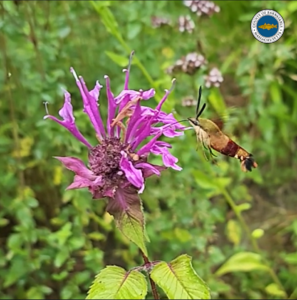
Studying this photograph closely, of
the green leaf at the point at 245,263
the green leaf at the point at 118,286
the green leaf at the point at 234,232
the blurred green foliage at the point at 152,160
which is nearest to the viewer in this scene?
the green leaf at the point at 118,286

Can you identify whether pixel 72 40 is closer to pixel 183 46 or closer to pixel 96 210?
pixel 183 46

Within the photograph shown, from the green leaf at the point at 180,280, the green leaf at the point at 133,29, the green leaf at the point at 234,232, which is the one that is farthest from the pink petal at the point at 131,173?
the green leaf at the point at 234,232

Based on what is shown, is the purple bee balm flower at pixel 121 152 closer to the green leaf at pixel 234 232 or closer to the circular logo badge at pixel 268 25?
the circular logo badge at pixel 268 25

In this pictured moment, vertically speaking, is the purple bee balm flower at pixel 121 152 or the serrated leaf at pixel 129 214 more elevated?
the purple bee balm flower at pixel 121 152

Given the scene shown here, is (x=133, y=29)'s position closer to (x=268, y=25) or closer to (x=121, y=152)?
(x=268, y=25)

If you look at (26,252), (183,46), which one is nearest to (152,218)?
(26,252)

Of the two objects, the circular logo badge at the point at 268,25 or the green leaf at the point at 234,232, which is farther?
the green leaf at the point at 234,232
